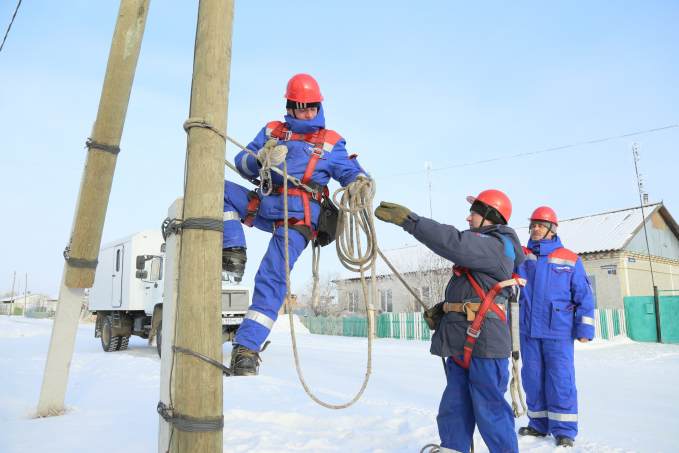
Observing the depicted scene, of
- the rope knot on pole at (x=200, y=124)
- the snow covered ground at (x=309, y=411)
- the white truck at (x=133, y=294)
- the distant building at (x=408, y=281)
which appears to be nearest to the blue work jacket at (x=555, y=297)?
the snow covered ground at (x=309, y=411)

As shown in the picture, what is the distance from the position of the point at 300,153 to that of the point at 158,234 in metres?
12.9

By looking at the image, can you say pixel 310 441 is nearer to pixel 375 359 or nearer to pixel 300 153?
pixel 300 153

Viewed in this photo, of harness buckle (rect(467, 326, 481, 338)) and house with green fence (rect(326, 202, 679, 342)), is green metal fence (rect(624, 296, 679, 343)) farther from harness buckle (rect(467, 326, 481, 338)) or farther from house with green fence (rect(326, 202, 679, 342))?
harness buckle (rect(467, 326, 481, 338))

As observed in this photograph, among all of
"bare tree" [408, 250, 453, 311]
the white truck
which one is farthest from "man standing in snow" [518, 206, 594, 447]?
"bare tree" [408, 250, 453, 311]


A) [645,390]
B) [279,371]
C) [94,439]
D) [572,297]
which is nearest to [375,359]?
[279,371]

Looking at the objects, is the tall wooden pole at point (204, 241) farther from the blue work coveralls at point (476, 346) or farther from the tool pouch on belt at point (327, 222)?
the blue work coveralls at point (476, 346)

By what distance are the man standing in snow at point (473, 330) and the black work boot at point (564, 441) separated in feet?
6.54

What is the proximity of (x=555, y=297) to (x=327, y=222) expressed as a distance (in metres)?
3.37

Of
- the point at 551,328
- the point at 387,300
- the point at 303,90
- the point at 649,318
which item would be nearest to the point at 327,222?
the point at 303,90

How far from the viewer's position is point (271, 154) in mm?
3307

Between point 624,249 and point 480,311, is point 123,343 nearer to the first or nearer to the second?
point 480,311

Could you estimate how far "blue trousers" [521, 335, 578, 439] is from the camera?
17.6ft

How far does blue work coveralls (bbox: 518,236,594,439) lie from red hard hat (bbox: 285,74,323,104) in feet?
11.7

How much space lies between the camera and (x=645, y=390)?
8875mm
